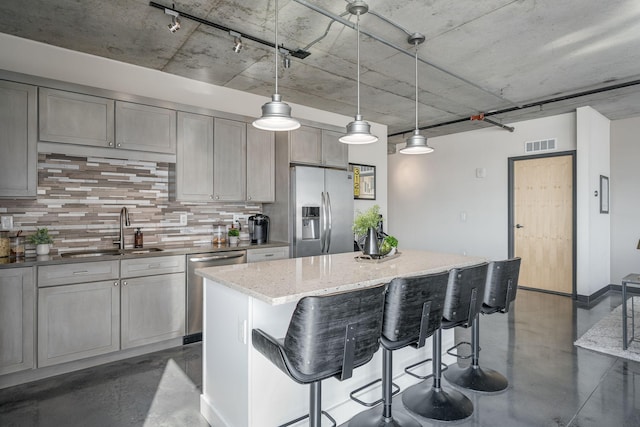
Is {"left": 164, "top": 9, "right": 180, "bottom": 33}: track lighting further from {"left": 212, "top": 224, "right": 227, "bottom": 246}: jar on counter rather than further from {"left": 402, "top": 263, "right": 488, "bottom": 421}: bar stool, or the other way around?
{"left": 402, "top": 263, "right": 488, "bottom": 421}: bar stool

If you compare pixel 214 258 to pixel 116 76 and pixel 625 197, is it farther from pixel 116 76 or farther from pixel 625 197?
pixel 625 197

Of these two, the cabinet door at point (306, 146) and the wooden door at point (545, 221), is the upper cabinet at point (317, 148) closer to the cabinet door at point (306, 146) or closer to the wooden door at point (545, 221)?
the cabinet door at point (306, 146)

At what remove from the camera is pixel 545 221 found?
570cm

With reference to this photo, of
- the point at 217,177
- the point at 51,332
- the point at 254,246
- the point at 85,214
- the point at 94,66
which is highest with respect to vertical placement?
the point at 94,66

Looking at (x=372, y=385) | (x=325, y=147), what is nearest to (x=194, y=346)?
(x=372, y=385)

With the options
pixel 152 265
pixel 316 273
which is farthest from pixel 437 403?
pixel 152 265

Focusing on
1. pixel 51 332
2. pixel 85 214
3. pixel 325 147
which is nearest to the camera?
pixel 51 332

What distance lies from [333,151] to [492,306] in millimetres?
2912

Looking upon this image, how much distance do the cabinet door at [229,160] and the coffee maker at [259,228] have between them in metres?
0.34

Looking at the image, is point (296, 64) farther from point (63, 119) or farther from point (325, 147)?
point (63, 119)

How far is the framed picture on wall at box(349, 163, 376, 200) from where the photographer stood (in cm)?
602

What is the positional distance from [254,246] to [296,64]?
2003mm

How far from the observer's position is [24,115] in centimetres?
284

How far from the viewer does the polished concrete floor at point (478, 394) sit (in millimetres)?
2271
